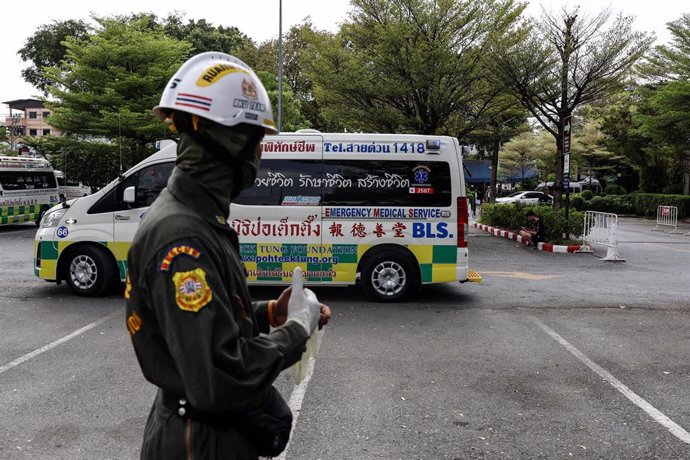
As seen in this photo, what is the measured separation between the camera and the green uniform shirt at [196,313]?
1.50 meters

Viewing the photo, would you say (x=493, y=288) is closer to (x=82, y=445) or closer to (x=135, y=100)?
(x=82, y=445)

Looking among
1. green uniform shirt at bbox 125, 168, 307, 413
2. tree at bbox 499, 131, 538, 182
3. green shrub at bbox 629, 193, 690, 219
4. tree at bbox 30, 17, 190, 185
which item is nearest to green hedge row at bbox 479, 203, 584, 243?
tree at bbox 30, 17, 190, 185

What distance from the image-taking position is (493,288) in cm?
1001

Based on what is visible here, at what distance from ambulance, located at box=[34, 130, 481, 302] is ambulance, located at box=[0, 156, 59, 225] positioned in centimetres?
1126

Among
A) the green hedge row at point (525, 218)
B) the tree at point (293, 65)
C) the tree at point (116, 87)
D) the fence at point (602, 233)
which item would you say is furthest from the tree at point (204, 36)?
the fence at point (602, 233)

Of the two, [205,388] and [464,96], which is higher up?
[464,96]

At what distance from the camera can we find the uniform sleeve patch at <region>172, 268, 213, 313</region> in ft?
4.91

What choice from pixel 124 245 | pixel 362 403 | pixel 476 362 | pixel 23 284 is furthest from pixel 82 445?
pixel 23 284

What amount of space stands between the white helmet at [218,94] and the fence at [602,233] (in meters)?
13.5

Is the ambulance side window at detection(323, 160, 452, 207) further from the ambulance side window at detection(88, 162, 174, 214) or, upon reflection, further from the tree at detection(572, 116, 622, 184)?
the tree at detection(572, 116, 622, 184)

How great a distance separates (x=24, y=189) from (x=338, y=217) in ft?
48.2

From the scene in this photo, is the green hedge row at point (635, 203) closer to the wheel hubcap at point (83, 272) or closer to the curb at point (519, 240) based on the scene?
the curb at point (519, 240)

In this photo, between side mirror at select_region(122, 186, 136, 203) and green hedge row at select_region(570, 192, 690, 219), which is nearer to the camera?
side mirror at select_region(122, 186, 136, 203)

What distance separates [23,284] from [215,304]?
377 inches
